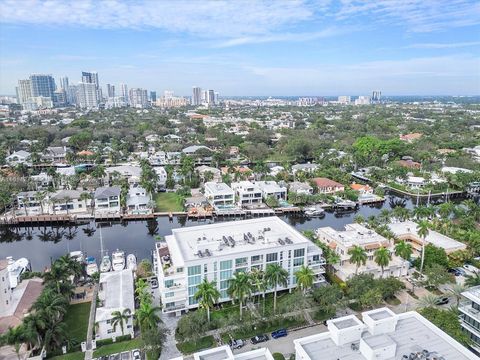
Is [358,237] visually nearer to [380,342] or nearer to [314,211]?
[380,342]

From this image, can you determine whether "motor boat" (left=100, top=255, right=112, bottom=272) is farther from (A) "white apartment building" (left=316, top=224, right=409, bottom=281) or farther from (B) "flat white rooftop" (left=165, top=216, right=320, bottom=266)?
(A) "white apartment building" (left=316, top=224, right=409, bottom=281)

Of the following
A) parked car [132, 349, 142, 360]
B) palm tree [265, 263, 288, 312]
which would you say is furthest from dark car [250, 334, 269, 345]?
parked car [132, 349, 142, 360]

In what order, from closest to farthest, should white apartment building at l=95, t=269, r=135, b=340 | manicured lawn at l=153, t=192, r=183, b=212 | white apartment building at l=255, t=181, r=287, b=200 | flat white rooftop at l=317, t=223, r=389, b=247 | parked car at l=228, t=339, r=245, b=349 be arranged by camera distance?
parked car at l=228, t=339, r=245, b=349 → white apartment building at l=95, t=269, r=135, b=340 → flat white rooftop at l=317, t=223, r=389, b=247 → manicured lawn at l=153, t=192, r=183, b=212 → white apartment building at l=255, t=181, r=287, b=200

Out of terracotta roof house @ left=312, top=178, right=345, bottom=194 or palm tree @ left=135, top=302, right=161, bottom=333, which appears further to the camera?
terracotta roof house @ left=312, top=178, right=345, bottom=194

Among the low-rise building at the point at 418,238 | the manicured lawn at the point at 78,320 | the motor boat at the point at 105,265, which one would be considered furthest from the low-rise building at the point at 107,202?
the low-rise building at the point at 418,238

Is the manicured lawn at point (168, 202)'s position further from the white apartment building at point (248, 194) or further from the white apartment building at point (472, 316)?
the white apartment building at point (472, 316)

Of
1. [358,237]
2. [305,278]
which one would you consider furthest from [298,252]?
[358,237]

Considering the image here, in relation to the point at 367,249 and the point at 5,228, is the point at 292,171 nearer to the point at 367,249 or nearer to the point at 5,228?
the point at 367,249
